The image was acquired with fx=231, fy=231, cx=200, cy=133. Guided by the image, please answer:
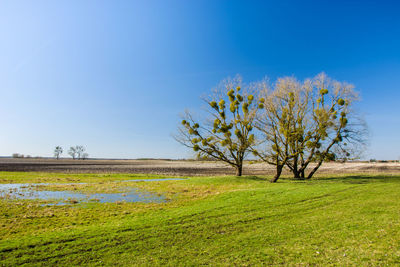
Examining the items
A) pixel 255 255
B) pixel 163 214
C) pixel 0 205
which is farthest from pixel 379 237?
pixel 0 205

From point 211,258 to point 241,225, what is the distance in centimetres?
316

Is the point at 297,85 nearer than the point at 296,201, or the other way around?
the point at 296,201

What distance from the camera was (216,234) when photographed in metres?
8.46

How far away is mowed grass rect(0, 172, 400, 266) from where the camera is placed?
255 inches

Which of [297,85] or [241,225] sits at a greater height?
[297,85]

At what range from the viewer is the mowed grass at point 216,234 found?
6488 mm

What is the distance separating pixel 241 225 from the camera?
370 inches

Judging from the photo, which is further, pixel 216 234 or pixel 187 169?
pixel 187 169

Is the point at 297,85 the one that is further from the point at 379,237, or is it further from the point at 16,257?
the point at 16,257

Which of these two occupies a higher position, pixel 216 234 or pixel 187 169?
pixel 216 234

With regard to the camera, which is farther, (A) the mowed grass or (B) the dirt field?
(B) the dirt field

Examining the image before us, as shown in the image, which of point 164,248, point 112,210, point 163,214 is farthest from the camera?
point 112,210

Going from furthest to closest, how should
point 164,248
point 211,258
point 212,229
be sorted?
point 212,229
point 164,248
point 211,258

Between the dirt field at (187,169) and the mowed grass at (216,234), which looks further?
the dirt field at (187,169)
